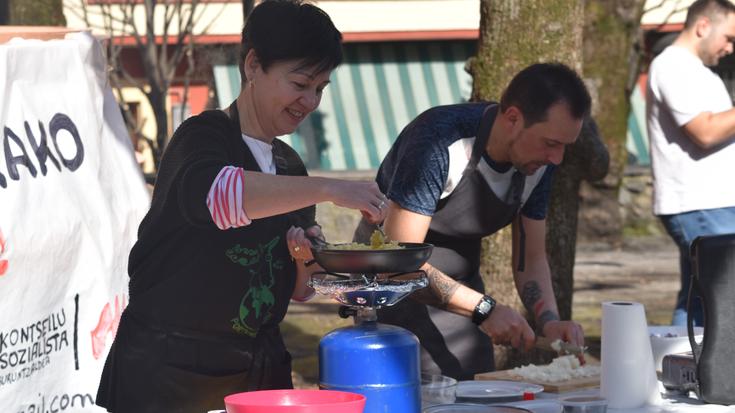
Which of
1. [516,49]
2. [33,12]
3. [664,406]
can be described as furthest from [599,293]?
[664,406]

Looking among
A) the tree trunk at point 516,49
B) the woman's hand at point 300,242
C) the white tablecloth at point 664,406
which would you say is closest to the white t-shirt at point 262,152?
the woman's hand at point 300,242

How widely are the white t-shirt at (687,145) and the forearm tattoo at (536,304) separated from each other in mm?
1691

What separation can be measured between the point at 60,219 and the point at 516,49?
2494 mm

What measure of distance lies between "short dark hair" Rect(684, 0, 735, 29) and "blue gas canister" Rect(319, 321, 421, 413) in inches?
143

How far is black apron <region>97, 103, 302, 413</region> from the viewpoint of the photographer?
3.34 metres

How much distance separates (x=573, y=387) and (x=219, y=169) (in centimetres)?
136

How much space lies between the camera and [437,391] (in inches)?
136

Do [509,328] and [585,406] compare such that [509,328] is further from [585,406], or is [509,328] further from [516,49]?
[516,49]

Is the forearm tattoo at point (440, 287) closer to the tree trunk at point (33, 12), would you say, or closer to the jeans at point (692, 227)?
the jeans at point (692, 227)

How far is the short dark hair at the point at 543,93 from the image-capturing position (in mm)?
4070

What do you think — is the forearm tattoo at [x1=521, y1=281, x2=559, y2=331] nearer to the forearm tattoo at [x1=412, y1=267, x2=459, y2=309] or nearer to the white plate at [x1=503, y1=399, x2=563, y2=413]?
the forearm tattoo at [x1=412, y1=267, x2=459, y2=309]

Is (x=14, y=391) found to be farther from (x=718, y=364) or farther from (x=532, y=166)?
(x=718, y=364)

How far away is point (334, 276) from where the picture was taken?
9.80ft

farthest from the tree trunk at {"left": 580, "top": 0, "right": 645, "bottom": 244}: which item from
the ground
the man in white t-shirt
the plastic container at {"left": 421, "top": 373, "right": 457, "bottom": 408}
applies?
the plastic container at {"left": 421, "top": 373, "right": 457, "bottom": 408}
